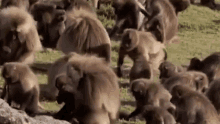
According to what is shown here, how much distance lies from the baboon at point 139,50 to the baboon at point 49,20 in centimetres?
123

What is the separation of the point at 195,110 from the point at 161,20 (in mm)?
3494

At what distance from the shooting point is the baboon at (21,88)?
4898 mm

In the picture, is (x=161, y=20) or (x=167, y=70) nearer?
(x=167, y=70)

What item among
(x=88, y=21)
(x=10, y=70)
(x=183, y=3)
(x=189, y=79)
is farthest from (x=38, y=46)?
(x=183, y=3)

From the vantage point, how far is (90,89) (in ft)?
14.8

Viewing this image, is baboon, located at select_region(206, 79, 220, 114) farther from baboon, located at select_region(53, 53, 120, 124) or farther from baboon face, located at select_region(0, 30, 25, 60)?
baboon face, located at select_region(0, 30, 25, 60)

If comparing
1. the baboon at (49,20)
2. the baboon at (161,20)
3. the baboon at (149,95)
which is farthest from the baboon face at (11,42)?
the baboon at (161,20)

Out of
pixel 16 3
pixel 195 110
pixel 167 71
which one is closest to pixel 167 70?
pixel 167 71

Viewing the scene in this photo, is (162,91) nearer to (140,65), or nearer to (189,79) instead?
(189,79)

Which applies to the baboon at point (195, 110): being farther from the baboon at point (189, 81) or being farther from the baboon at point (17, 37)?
the baboon at point (17, 37)

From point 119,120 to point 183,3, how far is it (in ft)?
14.9

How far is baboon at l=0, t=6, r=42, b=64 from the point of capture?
5.72m

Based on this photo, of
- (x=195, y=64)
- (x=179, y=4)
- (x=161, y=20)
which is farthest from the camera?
(x=179, y=4)

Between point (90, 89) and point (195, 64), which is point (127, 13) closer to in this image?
point (195, 64)
